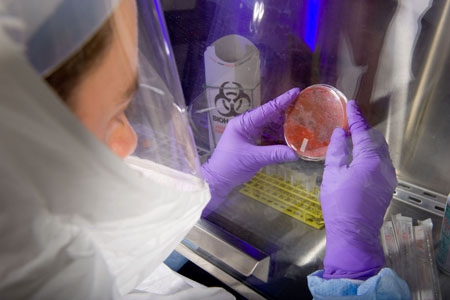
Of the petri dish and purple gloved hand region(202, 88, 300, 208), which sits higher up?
the petri dish

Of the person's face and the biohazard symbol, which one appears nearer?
the person's face

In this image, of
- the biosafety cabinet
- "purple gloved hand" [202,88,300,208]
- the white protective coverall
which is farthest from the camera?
"purple gloved hand" [202,88,300,208]

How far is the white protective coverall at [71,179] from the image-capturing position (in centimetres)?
39

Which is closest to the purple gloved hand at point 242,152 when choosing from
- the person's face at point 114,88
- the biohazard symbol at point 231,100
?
the biohazard symbol at point 231,100

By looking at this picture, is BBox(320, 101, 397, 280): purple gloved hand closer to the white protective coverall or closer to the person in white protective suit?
the person in white protective suit

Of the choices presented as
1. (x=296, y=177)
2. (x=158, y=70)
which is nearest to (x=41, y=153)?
(x=158, y=70)

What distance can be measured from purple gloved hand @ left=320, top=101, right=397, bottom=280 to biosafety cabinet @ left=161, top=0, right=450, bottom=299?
0.15 metres

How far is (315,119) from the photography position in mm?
1044

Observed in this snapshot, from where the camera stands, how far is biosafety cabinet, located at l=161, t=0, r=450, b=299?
999 mm

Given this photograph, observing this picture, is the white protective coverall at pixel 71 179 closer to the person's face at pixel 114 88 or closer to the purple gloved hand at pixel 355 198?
the person's face at pixel 114 88

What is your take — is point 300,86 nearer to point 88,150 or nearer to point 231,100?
point 231,100

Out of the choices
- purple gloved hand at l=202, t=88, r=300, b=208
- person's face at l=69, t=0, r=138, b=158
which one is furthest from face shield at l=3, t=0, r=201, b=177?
Answer: purple gloved hand at l=202, t=88, r=300, b=208

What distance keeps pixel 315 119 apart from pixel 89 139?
0.77 m

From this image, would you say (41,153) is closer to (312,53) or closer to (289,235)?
(289,235)
